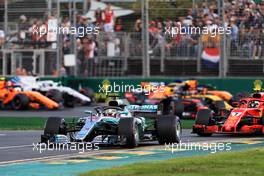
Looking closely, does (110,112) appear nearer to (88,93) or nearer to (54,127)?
(54,127)

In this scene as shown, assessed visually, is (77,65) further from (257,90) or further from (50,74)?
(257,90)

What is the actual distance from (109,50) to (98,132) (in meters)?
21.7

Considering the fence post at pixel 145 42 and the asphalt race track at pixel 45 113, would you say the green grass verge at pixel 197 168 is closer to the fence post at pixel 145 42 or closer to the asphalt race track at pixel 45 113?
the asphalt race track at pixel 45 113

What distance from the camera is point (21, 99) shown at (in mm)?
33031

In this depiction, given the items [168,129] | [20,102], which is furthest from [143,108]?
[20,102]

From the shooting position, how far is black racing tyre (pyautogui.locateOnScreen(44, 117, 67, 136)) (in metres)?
16.5

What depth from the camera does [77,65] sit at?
39406mm

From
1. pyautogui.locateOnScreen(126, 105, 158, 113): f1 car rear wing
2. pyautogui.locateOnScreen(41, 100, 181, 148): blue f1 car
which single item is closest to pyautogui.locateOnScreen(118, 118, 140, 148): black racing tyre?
pyautogui.locateOnScreen(41, 100, 181, 148): blue f1 car

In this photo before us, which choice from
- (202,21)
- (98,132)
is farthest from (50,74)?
(98,132)
